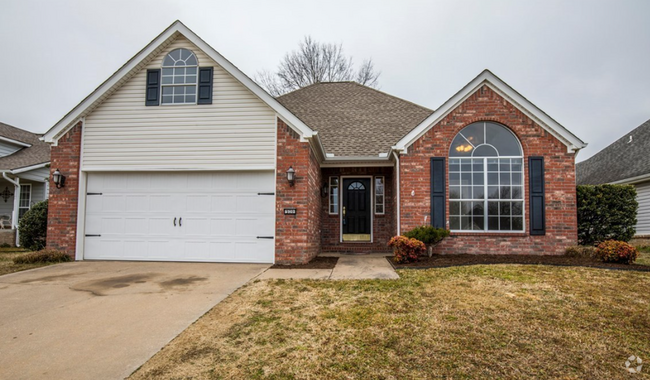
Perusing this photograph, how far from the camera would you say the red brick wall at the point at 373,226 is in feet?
34.3

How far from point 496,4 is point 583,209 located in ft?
29.3

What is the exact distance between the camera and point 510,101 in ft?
27.6

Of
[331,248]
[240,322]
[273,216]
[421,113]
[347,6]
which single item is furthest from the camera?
[347,6]

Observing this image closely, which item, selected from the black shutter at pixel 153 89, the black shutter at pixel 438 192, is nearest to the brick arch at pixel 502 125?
the black shutter at pixel 438 192

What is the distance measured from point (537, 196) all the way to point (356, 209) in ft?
16.4

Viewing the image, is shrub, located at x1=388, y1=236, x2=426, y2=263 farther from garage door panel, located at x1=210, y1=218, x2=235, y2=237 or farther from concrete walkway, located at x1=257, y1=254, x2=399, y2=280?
garage door panel, located at x1=210, y1=218, x2=235, y2=237

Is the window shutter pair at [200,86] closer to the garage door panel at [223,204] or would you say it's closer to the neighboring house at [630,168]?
the garage door panel at [223,204]

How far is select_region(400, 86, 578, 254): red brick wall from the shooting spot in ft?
26.9

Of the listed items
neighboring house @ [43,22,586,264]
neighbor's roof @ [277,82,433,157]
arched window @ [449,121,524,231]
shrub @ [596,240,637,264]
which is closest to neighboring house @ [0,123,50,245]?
neighboring house @ [43,22,586,264]

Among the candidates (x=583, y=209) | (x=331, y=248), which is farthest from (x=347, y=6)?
(x=583, y=209)

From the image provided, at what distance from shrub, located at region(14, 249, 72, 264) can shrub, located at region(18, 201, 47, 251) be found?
1.76 m

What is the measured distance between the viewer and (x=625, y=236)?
27.3ft

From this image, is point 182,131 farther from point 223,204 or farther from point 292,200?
point 292,200

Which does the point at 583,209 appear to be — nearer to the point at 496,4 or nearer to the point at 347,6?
the point at 496,4
